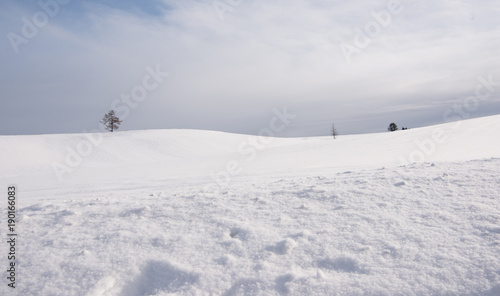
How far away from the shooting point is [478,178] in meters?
4.04

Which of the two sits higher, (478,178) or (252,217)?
(478,178)

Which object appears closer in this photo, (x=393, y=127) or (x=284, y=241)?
(x=284, y=241)

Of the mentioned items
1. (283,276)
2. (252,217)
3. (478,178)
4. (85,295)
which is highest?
(478,178)

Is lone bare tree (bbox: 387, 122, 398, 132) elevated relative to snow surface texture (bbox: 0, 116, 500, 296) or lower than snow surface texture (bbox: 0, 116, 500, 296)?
elevated

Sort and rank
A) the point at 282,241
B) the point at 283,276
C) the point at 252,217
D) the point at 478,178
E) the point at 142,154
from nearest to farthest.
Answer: the point at 283,276, the point at 282,241, the point at 252,217, the point at 478,178, the point at 142,154

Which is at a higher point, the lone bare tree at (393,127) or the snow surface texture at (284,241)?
the lone bare tree at (393,127)

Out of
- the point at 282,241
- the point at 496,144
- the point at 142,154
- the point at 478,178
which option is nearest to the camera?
the point at 282,241

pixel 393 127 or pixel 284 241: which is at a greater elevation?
pixel 393 127

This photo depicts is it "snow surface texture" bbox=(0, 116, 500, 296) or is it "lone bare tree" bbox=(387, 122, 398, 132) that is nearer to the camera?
"snow surface texture" bbox=(0, 116, 500, 296)

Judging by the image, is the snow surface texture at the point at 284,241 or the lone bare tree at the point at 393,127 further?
the lone bare tree at the point at 393,127

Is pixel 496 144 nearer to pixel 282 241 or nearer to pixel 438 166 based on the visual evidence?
pixel 438 166

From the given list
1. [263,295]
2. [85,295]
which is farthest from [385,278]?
[85,295]

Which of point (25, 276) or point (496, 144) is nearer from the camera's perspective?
point (25, 276)

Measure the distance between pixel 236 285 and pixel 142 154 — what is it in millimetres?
26838
